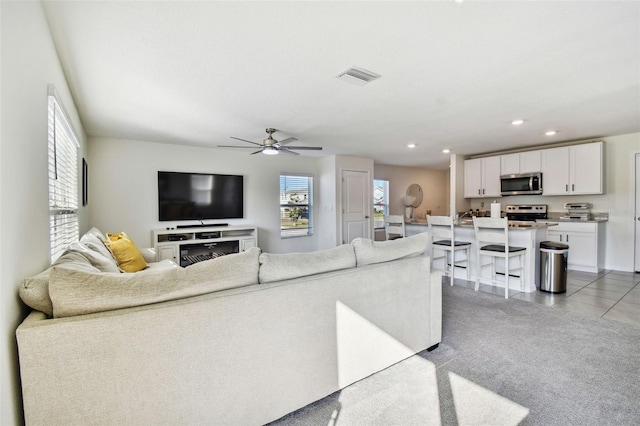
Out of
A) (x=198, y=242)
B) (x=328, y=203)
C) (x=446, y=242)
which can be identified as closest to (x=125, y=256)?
(x=198, y=242)

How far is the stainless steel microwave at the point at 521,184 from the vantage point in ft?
18.0

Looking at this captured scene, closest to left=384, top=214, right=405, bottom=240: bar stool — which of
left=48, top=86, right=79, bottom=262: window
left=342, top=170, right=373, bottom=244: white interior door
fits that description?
left=342, top=170, right=373, bottom=244: white interior door

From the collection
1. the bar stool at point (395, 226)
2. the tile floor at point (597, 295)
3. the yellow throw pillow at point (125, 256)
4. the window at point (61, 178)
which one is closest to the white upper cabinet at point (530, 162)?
the tile floor at point (597, 295)

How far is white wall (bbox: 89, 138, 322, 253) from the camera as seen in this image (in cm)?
461

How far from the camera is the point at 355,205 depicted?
22.0 feet

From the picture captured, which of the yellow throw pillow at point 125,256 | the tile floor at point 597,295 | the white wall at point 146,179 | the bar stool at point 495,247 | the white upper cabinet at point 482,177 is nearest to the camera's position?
the yellow throw pillow at point 125,256

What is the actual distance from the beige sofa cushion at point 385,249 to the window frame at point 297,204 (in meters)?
4.23

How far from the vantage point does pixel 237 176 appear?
5746mm

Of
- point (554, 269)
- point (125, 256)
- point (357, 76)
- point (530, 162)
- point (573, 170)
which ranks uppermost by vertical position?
point (357, 76)

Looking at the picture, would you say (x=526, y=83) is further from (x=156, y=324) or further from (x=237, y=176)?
(x=237, y=176)

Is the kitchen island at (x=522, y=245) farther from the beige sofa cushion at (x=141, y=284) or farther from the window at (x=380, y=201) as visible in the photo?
the beige sofa cushion at (x=141, y=284)

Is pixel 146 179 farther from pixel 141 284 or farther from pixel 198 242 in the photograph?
pixel 141 284

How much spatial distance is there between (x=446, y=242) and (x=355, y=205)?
8.41ft

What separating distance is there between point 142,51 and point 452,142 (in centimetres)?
467
